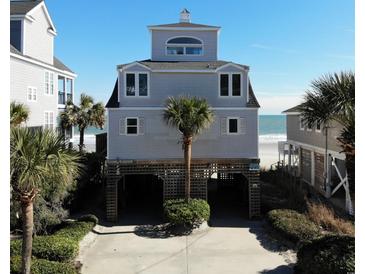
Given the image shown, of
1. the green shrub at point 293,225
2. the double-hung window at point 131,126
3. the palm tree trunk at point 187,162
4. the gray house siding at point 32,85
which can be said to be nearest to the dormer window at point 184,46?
the double-hung window at point 131,126

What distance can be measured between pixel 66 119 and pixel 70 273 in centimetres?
1622

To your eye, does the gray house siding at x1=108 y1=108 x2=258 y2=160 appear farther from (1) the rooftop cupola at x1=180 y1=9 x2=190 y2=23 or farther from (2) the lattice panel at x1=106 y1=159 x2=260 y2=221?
(1) the rooftop cupola at x1=180 y1=9 x2=190 y2=23

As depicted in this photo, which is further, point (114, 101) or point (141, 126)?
point (114, 101)

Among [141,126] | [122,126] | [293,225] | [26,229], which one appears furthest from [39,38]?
[293,225]

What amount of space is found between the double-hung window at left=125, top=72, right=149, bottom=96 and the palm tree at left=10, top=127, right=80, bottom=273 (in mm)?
8854

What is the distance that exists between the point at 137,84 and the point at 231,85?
16.1 ft

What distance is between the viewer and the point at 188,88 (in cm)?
1778

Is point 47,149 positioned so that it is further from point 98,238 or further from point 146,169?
point 146,169

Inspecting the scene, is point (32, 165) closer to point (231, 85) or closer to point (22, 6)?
point (231, 85)

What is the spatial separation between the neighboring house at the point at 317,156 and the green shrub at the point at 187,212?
688cm

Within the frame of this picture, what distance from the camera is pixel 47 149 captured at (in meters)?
8.47

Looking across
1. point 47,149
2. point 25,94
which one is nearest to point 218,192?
point 25,94

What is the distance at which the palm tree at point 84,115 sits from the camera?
78.5 feet

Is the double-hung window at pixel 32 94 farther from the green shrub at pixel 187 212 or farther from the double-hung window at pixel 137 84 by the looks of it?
the green shrub at pixel 187 212
